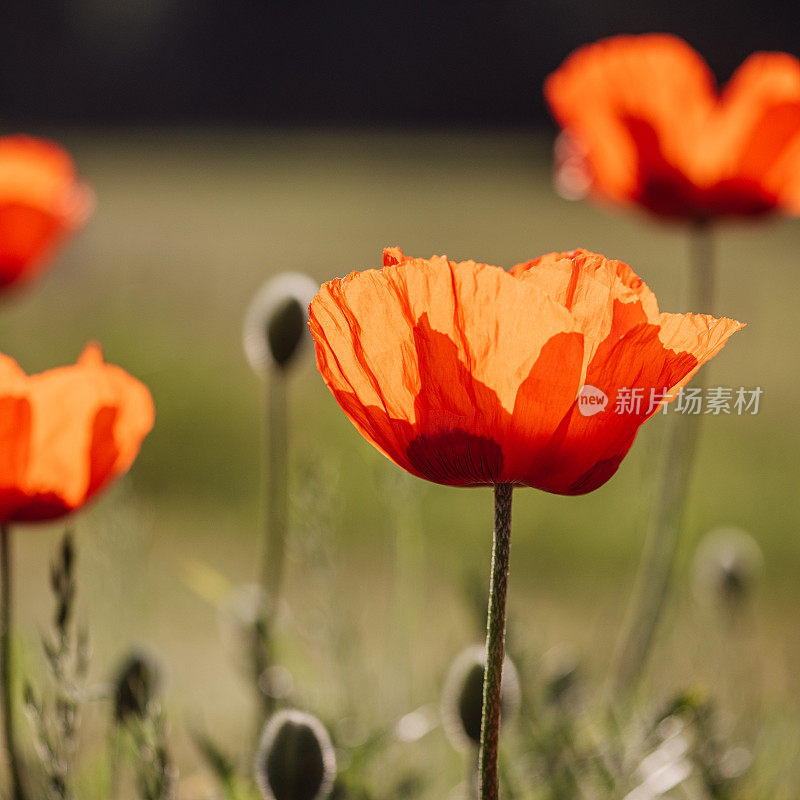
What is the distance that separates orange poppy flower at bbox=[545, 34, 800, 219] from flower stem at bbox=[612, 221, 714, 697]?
45 mm

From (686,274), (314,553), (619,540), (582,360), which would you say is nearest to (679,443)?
(314,553)

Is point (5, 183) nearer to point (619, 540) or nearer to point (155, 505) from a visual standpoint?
point (155, 505)

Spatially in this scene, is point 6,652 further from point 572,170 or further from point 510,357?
point 572,170

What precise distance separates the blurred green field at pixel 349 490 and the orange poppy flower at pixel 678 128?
0.05 m

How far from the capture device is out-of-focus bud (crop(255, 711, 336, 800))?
42 cm

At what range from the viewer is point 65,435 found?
0.45 m

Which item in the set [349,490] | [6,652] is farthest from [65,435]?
[349,490]

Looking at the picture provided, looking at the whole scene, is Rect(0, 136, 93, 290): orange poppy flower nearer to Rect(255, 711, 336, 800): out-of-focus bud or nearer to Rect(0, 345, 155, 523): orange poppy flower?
Rect(0, 345, 155, 523): orange poppy flower

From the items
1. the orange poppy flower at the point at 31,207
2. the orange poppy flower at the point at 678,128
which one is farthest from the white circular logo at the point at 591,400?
the orange poppy flower at the point at 31,207

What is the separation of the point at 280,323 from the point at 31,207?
345mm

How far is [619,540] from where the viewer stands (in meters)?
1.38

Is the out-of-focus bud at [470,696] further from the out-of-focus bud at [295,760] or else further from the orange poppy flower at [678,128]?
the orange poppy flower at [678,128]

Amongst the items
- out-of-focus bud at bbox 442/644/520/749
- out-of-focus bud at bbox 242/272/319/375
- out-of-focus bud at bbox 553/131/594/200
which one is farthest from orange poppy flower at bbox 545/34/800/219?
out-of-focus bud at bbox 442/644/520/749

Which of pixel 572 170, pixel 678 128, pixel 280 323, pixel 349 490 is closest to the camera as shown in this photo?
pixel 280 323
